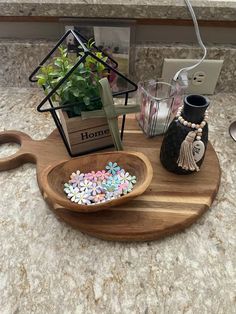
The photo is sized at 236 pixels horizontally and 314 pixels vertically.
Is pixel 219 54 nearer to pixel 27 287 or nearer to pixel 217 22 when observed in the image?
pixel 217 22

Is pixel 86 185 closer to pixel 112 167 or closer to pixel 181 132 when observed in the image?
pixel 112 167

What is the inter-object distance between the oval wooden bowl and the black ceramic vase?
5 cm

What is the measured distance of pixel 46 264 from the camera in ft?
1.37

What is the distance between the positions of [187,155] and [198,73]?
302 mm

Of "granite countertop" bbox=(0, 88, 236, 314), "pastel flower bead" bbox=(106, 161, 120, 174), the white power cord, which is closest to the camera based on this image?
"granite countertop" bbox=(0, 88, 236, 314)

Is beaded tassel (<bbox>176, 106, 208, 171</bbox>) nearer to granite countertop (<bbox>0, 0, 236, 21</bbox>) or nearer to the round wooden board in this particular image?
the round wooden board

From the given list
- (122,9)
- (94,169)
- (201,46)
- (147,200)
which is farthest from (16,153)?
(201,46)

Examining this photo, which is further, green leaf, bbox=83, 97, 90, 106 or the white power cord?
the white power cord

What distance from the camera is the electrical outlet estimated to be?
0.67 m

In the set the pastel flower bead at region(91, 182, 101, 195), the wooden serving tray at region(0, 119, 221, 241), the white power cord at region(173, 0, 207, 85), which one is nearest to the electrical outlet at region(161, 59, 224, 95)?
the white power cord at region(173, 0, 207, 85)

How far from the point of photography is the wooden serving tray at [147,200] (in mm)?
442

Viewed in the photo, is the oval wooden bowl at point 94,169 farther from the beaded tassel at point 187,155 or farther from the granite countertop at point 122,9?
the granite countertop at point 122,9

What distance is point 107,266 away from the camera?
0.42 m

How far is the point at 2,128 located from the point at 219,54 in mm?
535
